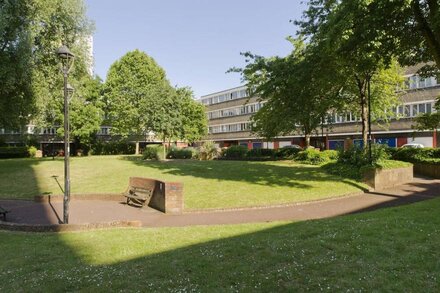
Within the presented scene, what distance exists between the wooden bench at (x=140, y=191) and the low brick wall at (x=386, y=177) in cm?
1020

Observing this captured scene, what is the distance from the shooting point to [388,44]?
14922 millimetres

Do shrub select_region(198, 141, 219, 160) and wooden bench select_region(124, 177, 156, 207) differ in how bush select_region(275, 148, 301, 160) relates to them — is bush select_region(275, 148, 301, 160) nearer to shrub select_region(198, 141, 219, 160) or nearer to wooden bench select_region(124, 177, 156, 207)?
shrub select_region(198, 141, 219, 160)

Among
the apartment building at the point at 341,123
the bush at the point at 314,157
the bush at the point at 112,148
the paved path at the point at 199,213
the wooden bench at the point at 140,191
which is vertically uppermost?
the apartment building at the point at 341,123

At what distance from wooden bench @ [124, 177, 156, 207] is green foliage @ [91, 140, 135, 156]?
4420cm

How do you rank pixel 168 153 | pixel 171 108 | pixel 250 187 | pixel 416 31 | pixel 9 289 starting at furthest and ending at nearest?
1. pixel 168 153
2. pixel 171 108
3. pixel 250 187
4. pixel 416 31
5. pixel 9 289

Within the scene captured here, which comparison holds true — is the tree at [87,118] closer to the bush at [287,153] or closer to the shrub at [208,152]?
the shrub at [208,152]

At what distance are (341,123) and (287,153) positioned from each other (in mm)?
16763

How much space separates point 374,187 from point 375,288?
13.4 m

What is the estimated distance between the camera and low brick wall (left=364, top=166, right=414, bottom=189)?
55.7ft

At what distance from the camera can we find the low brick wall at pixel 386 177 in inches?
669

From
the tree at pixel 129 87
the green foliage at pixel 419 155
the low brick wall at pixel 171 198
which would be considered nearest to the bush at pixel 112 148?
the tree at pixel 129 87

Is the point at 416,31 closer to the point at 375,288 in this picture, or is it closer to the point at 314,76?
the point at 314,76

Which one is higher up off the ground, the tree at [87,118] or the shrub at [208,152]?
the tree at [87,118]

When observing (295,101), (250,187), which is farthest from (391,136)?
(250,187)
